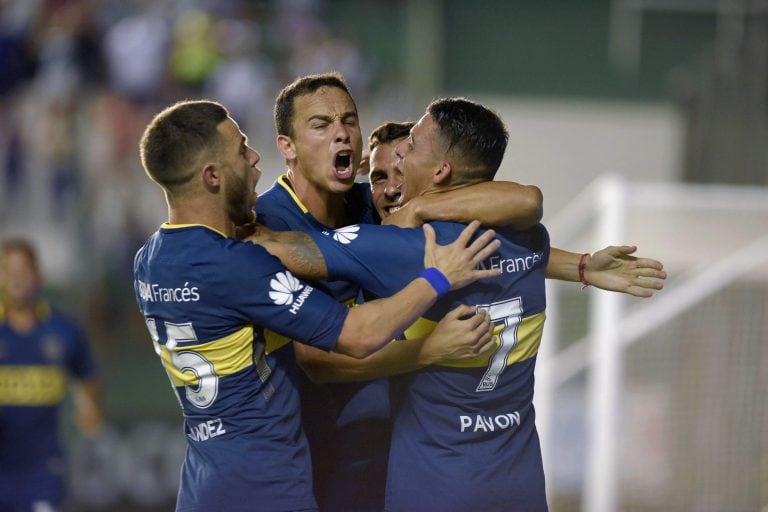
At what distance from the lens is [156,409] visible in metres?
11.5

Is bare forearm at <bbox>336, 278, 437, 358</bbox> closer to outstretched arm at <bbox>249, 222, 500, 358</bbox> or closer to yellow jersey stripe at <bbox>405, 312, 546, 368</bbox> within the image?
outstretched arm at <bbox>249, 222, 500, 358</bbox>

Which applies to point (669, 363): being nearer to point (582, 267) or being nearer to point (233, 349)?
point (582, 267)

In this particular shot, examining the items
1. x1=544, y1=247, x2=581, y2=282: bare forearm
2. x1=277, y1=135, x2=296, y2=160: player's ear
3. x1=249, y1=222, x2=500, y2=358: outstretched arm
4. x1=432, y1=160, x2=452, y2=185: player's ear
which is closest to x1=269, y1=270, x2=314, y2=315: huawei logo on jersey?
x1=249, y1=222, x2=500, y2=358: outstretched arm

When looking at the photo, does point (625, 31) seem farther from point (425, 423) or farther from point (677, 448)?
point (425, 423)

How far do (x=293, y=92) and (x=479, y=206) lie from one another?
3.13ft

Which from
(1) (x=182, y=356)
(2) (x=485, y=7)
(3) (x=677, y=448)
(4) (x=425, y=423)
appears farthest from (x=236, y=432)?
(2) (x=485, y=7)

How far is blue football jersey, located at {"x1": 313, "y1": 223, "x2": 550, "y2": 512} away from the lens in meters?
3.95

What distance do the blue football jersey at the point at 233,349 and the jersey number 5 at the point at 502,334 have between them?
56 centimetres

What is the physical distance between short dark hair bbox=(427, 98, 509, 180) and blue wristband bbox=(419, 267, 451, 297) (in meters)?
0.45

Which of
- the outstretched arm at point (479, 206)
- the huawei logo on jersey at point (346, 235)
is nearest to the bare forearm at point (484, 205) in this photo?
the outstretched arm at point (479, 206)

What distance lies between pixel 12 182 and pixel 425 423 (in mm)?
7825

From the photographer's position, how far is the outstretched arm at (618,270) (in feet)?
14.5

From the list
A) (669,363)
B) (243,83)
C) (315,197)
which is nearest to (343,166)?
(315,197)

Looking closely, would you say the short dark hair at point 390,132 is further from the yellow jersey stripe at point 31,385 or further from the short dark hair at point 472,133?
the yellow jersey stripe at point 31,385
